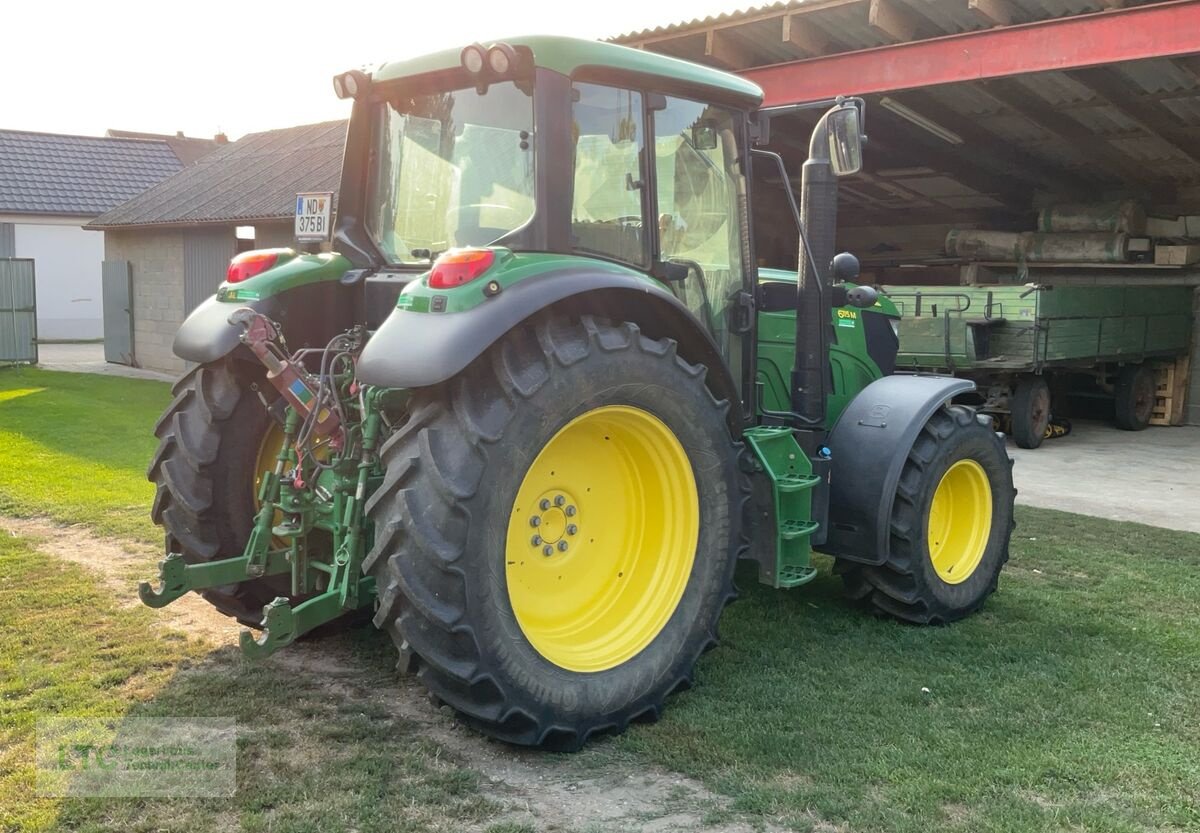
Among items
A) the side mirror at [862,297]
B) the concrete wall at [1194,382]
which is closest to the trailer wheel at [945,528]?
the side mirror at [862,297]

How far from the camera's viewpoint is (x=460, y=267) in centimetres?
327

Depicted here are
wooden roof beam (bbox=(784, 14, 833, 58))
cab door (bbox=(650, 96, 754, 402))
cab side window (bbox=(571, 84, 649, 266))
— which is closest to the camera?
cab side window (bbox=(571, 84, 649, 266))

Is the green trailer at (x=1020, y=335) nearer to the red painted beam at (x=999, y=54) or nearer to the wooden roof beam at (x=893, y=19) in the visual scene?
the red painted beam at (x=999, y=54)

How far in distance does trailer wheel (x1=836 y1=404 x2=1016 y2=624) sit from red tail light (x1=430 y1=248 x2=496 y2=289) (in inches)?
91.8

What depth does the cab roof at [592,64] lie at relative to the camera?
12.0 ft

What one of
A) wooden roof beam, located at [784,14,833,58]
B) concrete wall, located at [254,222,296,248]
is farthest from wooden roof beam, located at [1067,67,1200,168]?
concrete wall, located at [254,222,296,248]

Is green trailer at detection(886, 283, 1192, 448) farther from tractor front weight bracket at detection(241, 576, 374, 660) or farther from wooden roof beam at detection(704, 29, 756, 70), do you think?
tractor front weight bracket at detection(241, 576, 374, 660)

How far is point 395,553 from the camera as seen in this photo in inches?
124

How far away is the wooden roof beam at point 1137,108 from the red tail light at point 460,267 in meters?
8.79

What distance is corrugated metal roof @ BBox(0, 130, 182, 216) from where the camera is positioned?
2577cm

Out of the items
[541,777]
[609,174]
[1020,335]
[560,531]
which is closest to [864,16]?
[1020,335]

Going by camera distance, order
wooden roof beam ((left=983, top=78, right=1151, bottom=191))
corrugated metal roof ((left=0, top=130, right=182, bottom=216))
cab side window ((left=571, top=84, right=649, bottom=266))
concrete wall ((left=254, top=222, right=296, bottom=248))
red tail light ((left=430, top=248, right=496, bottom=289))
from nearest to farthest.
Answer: red tail light ((left=430, top=248, right=496, bottom=289)) < cab side window ((left=571, top=84, right=649, bottom=266)) < wooden roof beam ((left=983, top=78, right=1151, bottom=191)) < concrete wall ((left=254, top=222, right=296, bottom=248)) < corrugated metal roof ((left=0, top=130, right=182, bottom=216))

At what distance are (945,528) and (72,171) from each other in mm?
27036

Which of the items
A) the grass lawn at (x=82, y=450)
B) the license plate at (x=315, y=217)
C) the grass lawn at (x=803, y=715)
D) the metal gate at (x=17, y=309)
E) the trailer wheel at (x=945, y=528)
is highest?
the license plate at (x=315, y=217)
